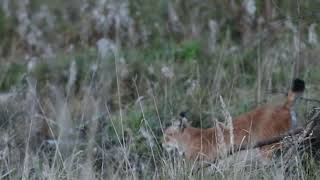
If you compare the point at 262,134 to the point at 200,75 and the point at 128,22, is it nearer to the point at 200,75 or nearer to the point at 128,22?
the point at 200,75

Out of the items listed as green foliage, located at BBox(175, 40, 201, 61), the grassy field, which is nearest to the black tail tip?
the grassy field

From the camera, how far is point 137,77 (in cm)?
761

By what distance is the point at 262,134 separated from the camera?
5.83m

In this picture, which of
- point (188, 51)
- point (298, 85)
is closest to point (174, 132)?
point (298, 85)

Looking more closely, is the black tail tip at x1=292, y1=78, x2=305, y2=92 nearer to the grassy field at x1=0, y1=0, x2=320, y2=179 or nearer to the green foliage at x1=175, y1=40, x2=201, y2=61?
the grassy field at x1=0, y1=0, x2=320, y2=179

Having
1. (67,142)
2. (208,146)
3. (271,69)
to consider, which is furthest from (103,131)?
(271,69)

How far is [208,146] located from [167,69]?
1539 mm

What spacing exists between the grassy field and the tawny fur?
156mm

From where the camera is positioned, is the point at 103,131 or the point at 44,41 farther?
the point at 44,41

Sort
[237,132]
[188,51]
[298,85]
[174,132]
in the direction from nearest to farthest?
[298,85], [237,132], [174,132], [188,51]

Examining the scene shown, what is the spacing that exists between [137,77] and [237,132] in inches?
74.7

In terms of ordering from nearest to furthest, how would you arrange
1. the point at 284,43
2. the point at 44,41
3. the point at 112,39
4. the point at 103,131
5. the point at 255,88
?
the point at 103,131
the point at 255,88
the point at 284,43
the point at 112,39
the point at 44,41

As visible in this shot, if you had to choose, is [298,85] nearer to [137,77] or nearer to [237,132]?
[237,132]

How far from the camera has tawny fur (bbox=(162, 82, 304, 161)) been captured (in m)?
5.78
